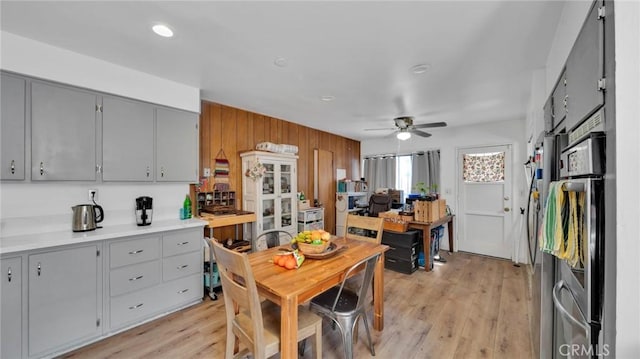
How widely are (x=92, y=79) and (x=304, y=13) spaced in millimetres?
2068

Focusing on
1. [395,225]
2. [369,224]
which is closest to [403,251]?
[395,225]

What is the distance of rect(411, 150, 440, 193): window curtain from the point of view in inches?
199

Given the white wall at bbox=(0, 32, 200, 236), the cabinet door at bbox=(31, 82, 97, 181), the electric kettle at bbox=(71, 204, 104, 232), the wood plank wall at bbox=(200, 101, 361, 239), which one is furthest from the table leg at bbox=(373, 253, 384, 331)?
the cabinet door at bbox=(31, 82, 97, 181)

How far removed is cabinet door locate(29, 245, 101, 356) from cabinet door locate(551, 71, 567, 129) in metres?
3.53

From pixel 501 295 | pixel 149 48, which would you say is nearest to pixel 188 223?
pixel 149 48

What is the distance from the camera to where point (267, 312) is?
1.77 metres

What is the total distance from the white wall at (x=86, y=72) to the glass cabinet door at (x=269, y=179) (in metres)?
1.36

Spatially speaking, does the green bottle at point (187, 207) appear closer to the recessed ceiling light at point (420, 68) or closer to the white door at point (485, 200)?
the recessed ceiling light at point (420, 68)

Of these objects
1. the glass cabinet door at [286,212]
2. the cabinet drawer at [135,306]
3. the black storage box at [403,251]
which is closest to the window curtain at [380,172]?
the black storage box at [403,251]

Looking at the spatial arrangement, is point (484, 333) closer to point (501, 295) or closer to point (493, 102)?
point (501, 295)

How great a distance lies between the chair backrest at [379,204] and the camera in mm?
4751

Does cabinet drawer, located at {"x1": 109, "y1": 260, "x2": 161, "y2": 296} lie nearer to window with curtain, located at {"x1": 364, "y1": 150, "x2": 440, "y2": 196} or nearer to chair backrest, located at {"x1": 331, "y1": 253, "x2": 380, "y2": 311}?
chair backrest, located at {"x1": 331, "y1": 253, "x2": 380, "y2": 311}

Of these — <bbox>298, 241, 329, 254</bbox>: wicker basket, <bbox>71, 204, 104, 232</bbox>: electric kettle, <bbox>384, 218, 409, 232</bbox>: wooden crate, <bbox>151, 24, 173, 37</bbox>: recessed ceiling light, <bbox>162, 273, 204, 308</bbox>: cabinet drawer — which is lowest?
<bbox>162, 273, 204, 308</bbox>: cabinet drawer

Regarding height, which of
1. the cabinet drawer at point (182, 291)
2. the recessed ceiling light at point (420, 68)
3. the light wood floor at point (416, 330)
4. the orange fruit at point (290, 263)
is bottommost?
the light wood floor at point (416, 330)
